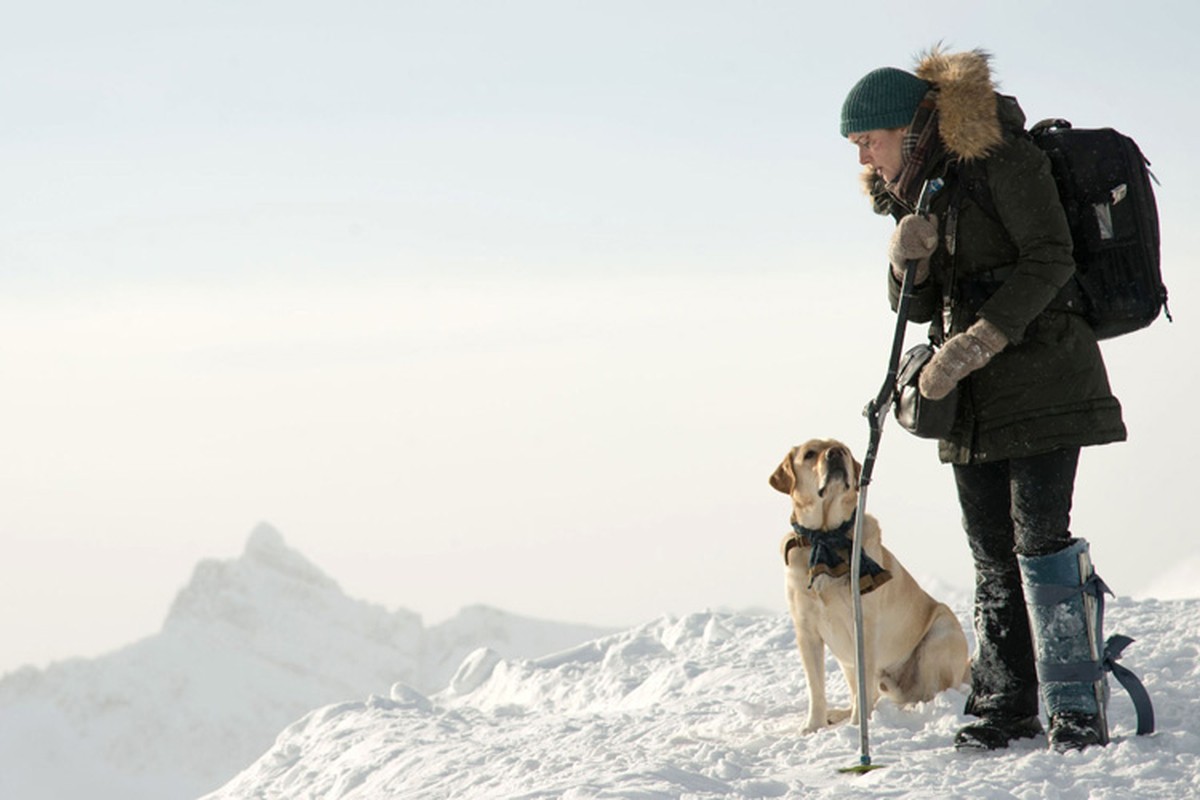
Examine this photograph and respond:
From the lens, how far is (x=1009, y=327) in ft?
15.2

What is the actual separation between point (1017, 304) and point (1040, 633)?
1.28 metres

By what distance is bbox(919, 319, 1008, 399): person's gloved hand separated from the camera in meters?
4.66

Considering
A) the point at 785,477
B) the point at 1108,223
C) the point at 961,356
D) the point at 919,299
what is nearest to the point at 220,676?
the point at 785,477

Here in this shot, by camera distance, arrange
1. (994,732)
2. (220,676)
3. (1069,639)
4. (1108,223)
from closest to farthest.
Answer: (1108,223) → (1069,639) → (994,732) → (220,676)

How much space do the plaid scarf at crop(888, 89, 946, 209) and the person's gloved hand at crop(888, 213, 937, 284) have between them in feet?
0.55

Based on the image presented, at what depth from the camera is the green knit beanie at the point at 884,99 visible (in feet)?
15.8

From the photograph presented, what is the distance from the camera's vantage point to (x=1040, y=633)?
4902 millimetres

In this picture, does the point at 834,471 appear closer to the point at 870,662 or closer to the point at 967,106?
the point at 870,662

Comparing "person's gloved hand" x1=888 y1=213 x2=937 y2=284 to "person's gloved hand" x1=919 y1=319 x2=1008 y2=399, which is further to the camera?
"person's gloved hand" x1=888 y1=213 x2=937 y2=284

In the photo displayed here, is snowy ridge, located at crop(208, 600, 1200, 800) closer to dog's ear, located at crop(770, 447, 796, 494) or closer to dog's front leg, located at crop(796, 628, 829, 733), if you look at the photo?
dog's front leg, located at crop(796, 628, 829, 733)

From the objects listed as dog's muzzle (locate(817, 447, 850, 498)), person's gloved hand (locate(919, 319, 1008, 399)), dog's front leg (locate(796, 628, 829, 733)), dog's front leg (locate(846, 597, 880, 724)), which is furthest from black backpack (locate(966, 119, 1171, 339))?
dog's front leg (locate(796, 628, 829, 733))

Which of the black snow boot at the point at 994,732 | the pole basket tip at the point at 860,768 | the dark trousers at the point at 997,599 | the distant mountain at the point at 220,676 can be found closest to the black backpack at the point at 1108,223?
the dark trousers at the point at 997,599

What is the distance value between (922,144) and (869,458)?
1.27 meters

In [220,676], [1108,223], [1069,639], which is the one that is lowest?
[220,676]
